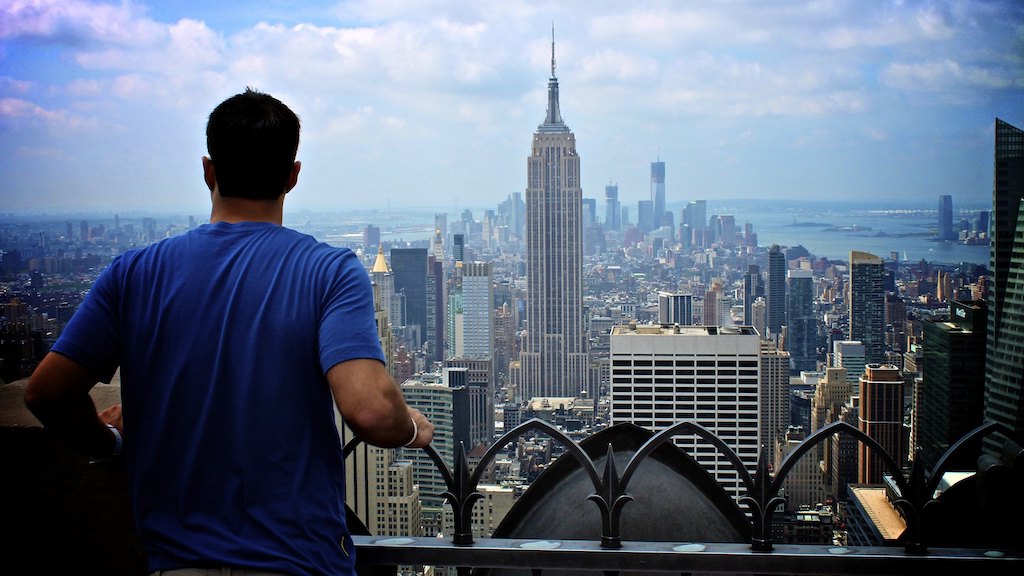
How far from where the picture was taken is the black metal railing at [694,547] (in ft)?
4.30

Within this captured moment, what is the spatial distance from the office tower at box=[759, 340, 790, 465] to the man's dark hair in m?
15.6

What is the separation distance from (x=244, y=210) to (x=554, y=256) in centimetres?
5563

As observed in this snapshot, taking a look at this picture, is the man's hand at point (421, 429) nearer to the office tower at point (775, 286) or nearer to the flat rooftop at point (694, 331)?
the flat rooftop at point (694, 331)

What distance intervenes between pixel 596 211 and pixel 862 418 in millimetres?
43539

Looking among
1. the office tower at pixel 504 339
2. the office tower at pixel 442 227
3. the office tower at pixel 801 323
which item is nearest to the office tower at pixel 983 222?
the office tower at pixel 801 323

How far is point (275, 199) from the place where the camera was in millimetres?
990

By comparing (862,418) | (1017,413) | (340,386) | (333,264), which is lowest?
(862,418)

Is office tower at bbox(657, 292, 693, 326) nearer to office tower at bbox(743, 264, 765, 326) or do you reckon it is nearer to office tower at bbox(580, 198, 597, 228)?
office tower at bbox(743, 264, 765, 326)

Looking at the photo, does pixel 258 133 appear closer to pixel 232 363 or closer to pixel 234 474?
pixel 232 363

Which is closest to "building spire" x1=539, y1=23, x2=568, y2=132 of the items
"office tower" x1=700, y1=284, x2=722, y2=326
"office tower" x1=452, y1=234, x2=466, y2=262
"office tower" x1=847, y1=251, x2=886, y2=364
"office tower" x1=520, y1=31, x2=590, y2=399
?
"office tower" x1=520, y1=31, x2=590, y2=399

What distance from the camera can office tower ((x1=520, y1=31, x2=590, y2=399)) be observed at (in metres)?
44.8

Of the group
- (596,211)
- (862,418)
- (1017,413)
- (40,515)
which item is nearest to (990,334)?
A: (1017,413)

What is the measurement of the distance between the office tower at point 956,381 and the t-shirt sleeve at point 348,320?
1394mm

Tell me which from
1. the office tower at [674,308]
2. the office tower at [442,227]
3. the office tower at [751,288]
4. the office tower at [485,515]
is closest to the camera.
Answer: the office tower at [485,515]
